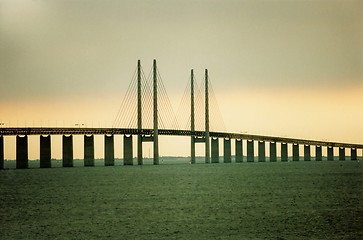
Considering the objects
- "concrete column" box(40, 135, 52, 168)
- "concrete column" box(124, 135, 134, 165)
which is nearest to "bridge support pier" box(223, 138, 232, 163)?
"concrete column" box(124, 135, 134, 165)

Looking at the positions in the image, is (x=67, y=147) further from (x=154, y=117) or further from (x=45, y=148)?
(x=154, y=117)

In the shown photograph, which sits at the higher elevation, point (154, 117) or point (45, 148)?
point (154, 117)

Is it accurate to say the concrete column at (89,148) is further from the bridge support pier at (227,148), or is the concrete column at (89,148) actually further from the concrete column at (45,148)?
the bridge support pier at (227,148)

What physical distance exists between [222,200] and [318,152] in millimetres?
138769

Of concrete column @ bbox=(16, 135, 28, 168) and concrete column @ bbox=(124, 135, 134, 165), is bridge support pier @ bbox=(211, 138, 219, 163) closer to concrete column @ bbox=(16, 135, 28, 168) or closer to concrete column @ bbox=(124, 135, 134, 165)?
concrete column @ bbox=(124, 135, 134, 165)

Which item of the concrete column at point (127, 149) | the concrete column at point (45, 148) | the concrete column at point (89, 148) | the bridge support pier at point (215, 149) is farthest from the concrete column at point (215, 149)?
the concrete column at point (45, 148)

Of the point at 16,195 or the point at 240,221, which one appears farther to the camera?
the point at 16,195

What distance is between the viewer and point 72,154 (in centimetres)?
11444

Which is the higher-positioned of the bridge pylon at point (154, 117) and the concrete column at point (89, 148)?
the bridge pylon at point (154, 117)

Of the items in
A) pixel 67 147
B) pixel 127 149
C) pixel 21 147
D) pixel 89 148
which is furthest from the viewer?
pixel 127 149

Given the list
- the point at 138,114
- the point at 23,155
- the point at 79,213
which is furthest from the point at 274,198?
the point at 23,155

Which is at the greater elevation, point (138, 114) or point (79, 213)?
point (138, 114)

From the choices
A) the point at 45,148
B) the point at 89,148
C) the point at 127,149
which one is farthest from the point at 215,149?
the point at 45,148

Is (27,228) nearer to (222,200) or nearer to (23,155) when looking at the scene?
(222,200)
